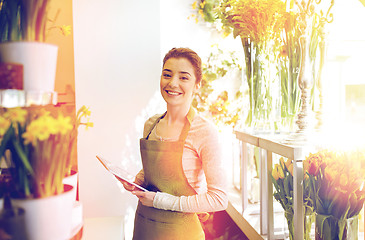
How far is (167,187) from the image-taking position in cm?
103

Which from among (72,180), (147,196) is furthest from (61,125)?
(147,196)

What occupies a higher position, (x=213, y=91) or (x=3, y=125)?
(x=213, y=91)

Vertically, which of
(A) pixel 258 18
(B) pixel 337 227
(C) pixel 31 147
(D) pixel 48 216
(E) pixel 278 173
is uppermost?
(A) pixel 258 18

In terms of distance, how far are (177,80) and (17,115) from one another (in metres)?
0.61

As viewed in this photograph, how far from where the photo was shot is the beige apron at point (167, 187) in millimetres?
1020

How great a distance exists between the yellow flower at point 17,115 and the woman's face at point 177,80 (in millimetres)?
589

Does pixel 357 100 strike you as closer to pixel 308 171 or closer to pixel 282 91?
pixel 282 91

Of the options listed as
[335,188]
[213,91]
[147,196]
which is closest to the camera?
[147,196]

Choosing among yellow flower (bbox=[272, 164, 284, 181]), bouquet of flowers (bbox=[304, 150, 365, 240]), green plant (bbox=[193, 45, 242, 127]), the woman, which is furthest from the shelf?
green plant (bbox=[193, 45, 242, 127])

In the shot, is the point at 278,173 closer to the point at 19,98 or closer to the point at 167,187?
the point at 167,187

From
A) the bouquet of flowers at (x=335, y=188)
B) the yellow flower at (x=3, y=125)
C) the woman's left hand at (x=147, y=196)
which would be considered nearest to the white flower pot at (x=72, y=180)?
the yellow flower at (x=3, y=125)

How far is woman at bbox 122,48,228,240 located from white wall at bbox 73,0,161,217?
2.18 ft

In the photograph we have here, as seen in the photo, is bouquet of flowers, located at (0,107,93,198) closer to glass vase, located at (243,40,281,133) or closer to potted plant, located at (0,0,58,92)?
potted plant, located at (0,0,58,92)

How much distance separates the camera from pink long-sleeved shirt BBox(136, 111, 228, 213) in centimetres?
97
